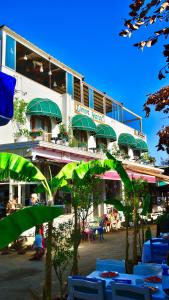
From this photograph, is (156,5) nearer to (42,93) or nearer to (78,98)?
(42,93)

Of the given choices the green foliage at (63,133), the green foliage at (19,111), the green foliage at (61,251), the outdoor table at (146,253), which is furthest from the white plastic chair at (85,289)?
the green foliage at (63,133)

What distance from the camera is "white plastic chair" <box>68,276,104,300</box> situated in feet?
16.7

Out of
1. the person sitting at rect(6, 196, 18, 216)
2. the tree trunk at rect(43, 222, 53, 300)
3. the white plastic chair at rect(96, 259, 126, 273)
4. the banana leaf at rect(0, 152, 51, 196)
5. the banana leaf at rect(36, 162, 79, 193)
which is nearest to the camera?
the tree trunk at rect(43, 222, 53, 300)

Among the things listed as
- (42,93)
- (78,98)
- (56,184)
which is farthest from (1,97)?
(78,98)

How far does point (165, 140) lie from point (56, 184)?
8.98 feet

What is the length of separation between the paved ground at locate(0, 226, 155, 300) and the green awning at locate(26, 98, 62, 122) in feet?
25.6

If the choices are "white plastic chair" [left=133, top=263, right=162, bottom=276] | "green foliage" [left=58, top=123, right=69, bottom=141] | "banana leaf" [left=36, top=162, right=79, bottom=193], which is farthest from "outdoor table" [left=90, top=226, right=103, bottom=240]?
"white plastic chair" [left=133, top=263, right=162, bottom=276]

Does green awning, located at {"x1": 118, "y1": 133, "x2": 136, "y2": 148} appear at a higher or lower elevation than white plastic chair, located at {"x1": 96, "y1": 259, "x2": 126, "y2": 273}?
higher

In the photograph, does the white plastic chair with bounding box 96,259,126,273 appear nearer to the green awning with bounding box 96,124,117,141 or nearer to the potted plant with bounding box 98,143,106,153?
the potted plant with bounding box 98,143,106,153

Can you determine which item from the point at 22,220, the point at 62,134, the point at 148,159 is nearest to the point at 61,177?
the point at 22,220

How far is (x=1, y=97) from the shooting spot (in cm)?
579

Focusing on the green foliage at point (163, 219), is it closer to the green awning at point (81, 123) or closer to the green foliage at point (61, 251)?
the green foliage at point (61, 251)

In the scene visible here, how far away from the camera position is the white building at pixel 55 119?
1727 cm

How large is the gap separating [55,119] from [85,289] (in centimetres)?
1739
